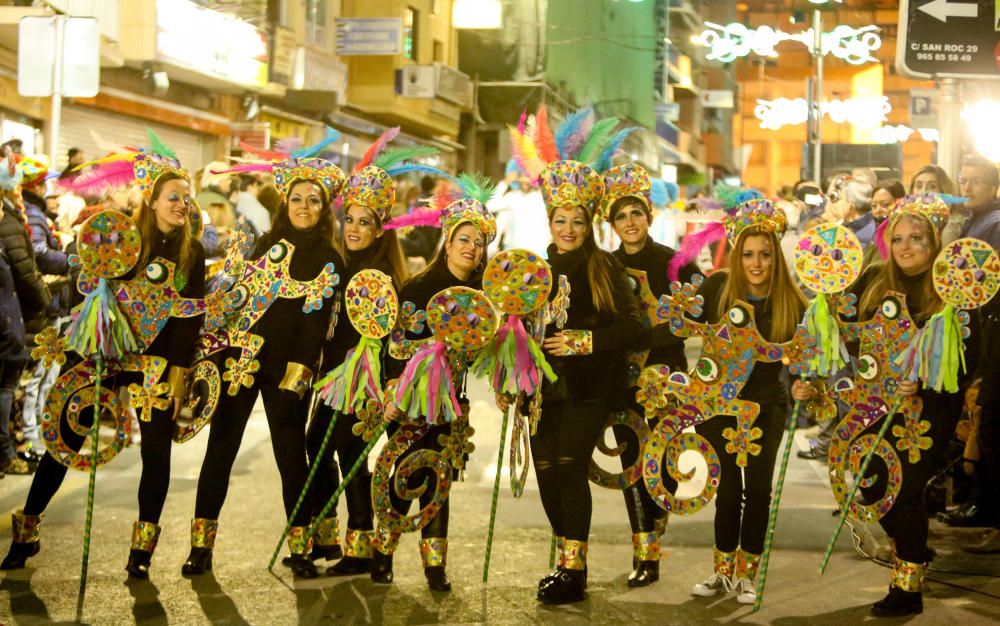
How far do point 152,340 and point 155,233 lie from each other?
508mm

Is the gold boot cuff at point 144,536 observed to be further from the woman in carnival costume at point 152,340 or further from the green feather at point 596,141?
the green feather at point 596,141

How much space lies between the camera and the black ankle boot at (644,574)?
684cm

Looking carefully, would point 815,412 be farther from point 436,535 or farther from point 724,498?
point 436,535

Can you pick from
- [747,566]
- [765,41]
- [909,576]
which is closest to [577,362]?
[747,566]

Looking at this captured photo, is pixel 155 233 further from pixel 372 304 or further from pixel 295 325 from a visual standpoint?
pixel 372 304

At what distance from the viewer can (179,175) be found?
6.82 meters

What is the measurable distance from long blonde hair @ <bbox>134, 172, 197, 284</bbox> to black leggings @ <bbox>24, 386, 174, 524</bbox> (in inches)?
26.6

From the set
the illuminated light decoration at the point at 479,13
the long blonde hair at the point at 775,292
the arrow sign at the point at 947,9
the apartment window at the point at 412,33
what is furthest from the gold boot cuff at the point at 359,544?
the apartment window at the point at 412,33

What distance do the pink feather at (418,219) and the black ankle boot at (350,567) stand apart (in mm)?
1618

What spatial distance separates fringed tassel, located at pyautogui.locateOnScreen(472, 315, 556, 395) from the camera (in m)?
6.32

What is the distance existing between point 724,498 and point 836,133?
57267 mm

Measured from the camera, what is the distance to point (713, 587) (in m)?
6.65

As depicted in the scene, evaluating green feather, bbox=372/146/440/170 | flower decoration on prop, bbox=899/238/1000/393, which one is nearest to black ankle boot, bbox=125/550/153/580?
green feather, bbox=372/146/440/170

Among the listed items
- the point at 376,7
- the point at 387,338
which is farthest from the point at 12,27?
the point at 376,7
